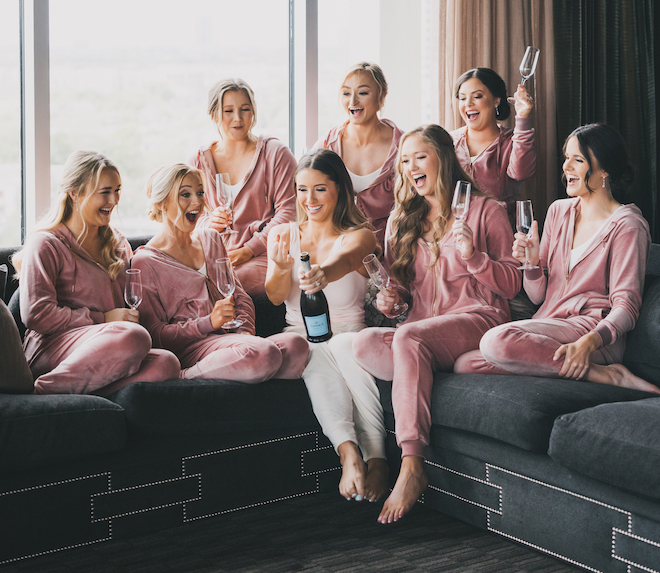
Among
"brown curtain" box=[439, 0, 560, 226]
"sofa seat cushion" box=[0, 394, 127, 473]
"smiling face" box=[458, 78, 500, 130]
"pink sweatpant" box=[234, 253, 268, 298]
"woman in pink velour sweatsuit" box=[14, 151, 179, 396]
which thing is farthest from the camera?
"brown curtain" box=[439, 0, 560, 226]

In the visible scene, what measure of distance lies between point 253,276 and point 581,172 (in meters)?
1.34

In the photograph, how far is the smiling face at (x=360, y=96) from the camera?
342 centimetres

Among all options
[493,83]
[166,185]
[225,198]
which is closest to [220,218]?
[225,198]

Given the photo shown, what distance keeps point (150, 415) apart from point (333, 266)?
859mm

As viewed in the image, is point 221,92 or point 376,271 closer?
point 376,271

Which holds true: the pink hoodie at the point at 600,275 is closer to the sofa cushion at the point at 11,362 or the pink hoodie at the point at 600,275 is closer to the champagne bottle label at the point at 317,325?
the champagne bottle label at the point at 317,325

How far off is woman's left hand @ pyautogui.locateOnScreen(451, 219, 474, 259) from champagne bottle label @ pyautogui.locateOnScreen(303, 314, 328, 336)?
1.84ft

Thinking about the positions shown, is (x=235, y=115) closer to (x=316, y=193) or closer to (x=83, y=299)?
(x=316, y=193)

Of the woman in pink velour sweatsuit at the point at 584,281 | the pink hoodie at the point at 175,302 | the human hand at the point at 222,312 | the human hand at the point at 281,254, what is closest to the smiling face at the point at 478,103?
the woman in pink velour sweatsuit at the point at 584,281

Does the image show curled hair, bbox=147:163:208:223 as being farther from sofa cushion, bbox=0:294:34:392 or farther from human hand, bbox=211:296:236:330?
sofa cushion, bbox=0:294:34:392

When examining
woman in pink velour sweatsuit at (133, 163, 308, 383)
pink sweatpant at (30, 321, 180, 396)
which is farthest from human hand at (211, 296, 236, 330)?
pink sweatpant at (30, 321, 180, 396)

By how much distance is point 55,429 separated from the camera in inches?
83.1

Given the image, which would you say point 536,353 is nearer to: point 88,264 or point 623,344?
point 623,344

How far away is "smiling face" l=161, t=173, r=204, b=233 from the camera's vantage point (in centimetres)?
281
